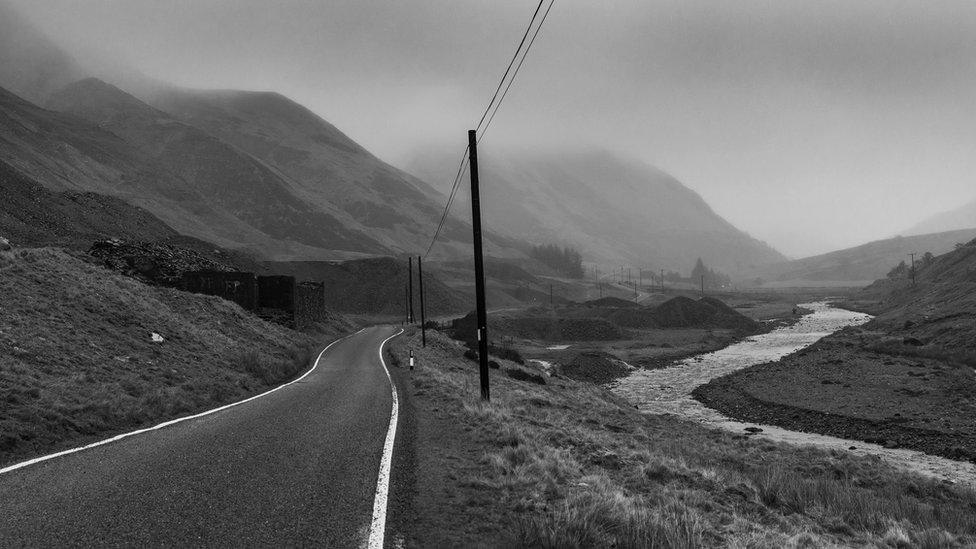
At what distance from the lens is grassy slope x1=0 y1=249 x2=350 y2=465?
11680 millimetres

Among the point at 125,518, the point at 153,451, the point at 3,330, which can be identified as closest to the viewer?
the point at 125,518

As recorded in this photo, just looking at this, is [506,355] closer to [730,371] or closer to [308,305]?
[730,371]

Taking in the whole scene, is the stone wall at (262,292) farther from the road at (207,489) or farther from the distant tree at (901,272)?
the distant tree at (901,272)

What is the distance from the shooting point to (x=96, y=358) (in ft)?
55.3

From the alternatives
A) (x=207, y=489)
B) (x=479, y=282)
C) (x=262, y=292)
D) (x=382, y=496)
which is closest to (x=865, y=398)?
(x=479, y=282)

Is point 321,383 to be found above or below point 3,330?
below

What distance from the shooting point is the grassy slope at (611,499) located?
6754 millimetres

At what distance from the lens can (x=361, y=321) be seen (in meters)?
101

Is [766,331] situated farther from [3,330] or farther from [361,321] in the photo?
[3,330]

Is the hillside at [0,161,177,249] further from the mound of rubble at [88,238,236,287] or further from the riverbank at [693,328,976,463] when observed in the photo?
the riverbank at [693,328,976,463]

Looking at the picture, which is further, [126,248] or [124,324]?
[126,248]

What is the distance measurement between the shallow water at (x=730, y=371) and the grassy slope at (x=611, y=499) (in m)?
7.15

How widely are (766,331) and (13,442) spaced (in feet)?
355

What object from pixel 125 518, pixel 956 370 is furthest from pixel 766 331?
pixel 125 518
